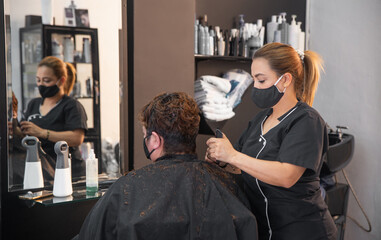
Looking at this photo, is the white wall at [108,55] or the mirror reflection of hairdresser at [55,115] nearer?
the mirror reflection of hairdresser at [55,115]

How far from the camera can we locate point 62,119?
2273 millimetres

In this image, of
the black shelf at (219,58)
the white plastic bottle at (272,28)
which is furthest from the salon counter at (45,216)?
the white plastic bottle at (272,28)

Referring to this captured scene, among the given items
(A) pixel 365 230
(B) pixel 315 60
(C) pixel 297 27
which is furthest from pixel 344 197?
(B) pixel 315 60

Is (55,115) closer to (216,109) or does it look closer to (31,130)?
(31,130)

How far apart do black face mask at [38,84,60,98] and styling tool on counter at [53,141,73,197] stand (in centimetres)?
27

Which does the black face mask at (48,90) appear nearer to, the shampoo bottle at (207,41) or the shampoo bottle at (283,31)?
the shampoo bottle at (207,41)

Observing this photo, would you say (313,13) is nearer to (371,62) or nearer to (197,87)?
(371,62)

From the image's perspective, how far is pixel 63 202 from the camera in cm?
203

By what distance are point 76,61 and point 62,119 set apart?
1.05 feet

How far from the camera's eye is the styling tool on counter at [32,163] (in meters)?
2.12

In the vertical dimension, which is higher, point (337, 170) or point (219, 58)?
point (219, 58)

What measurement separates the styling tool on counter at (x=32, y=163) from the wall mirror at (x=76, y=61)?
1 cm

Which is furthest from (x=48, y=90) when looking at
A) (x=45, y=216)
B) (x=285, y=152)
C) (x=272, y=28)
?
(x=272, y=28)

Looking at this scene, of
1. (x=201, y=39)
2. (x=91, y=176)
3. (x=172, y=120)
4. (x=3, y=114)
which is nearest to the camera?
(x=172, y=120)
